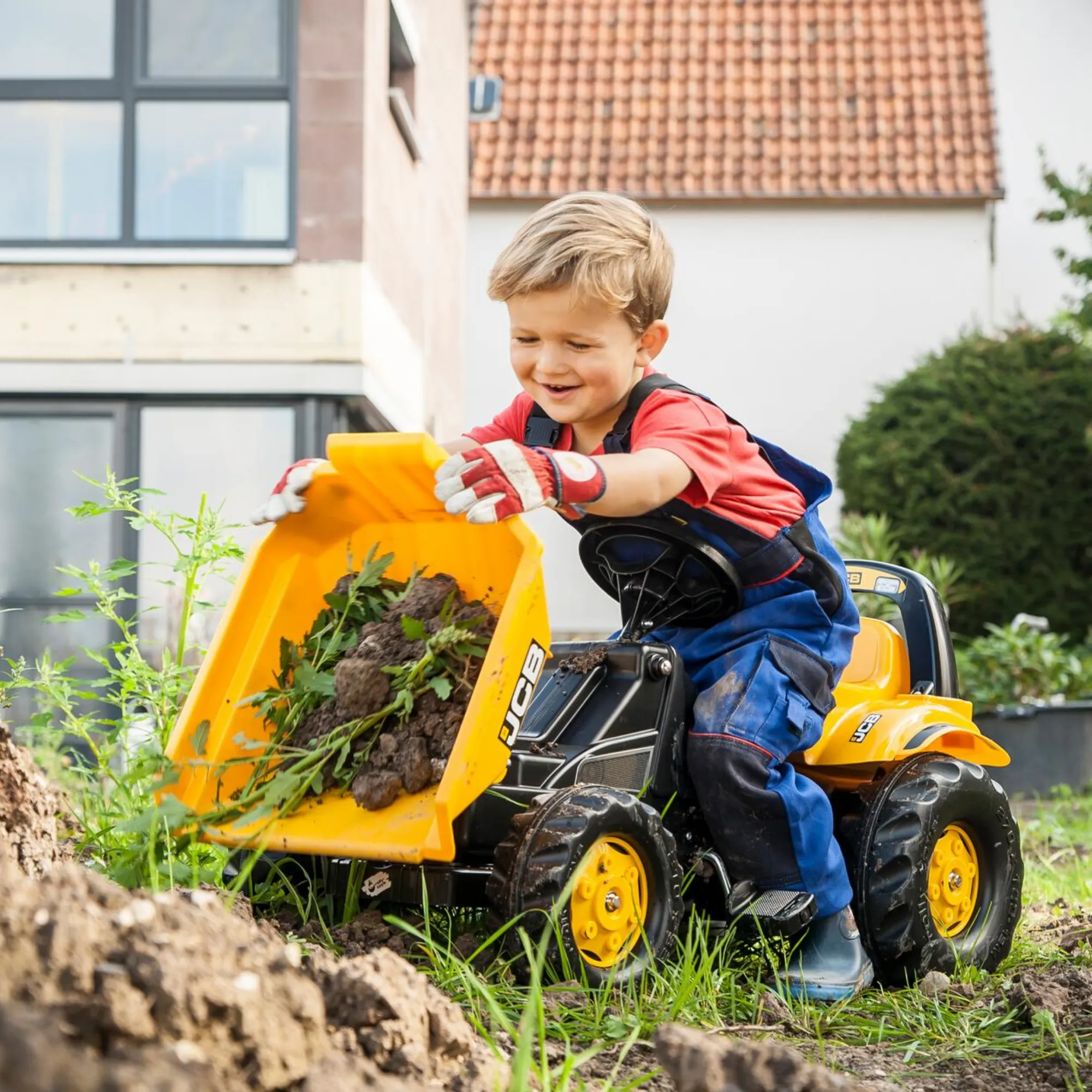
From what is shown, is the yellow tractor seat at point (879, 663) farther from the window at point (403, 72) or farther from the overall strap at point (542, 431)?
the window at point (403, 72)

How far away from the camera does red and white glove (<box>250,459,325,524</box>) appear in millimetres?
2832

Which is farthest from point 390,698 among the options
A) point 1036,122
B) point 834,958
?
point 1036,122

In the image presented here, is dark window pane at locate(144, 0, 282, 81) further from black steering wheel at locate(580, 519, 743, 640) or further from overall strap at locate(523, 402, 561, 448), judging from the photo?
black steering wheel at locate(580, 519, 743, 640)

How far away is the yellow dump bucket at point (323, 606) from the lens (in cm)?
247

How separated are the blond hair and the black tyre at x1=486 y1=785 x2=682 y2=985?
92 centimetres

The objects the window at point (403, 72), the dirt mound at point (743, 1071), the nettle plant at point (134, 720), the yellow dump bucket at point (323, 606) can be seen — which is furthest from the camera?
the window at point (403, 72)

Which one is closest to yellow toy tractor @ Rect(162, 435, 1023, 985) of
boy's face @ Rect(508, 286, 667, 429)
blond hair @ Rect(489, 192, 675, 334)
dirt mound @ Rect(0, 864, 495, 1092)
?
boy's face @ Rect(508, 286, 667, 429)

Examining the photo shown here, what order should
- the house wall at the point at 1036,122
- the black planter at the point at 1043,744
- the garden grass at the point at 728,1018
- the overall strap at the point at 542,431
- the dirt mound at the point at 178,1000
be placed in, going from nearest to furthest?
the dirt mound at the point at 178,1000
the garden grass at the point at 728,1018
the overall strap at the point at 542,431
the black planter at the point at 1043,744
the house wall at the point at 1036,122

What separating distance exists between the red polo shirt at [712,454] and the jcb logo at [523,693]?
0.42 m

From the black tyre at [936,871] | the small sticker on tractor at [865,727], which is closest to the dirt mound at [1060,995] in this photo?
the black tyre at [936,871]

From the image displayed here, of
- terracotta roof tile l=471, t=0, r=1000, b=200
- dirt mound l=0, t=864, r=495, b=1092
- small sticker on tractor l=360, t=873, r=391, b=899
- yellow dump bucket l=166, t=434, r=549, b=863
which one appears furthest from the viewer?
terracotta roof tile l=471, t=0, r=1000, b=200

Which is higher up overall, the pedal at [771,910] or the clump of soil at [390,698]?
the clump of soil at [390,698]

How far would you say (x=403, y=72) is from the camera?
10.4m

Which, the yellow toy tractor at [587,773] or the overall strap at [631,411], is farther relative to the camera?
the overall strap at [631,411]
